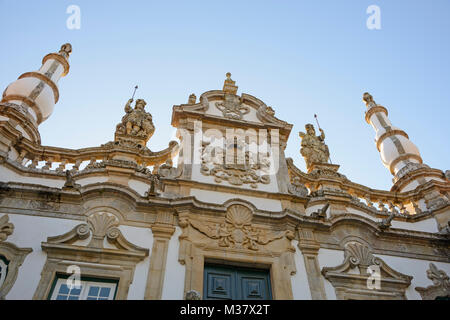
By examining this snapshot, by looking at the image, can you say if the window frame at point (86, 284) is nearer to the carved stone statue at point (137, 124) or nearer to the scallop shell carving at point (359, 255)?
the carved stone statue at point (137, 124)

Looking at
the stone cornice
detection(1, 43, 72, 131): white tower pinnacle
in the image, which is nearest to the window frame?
detection(1, 43, 72, 131): white tower pinnacle

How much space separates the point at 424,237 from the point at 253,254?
426 cm

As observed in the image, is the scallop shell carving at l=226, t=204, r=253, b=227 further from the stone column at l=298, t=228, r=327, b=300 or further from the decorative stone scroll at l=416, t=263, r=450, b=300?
the decorative stone scroll at l=416, t=263, r=450, b=300

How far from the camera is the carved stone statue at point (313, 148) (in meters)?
12.0

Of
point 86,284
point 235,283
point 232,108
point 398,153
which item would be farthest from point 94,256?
→ point 398,153

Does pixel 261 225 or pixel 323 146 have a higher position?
pixel 323 146

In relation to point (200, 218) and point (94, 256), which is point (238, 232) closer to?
point (200, 218)

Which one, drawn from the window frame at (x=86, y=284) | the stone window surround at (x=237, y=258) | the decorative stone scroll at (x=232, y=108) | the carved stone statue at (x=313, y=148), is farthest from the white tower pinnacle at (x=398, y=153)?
the window frame at (x=86, y=284)

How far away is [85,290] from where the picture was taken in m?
7.52

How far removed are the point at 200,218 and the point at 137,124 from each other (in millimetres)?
3647
